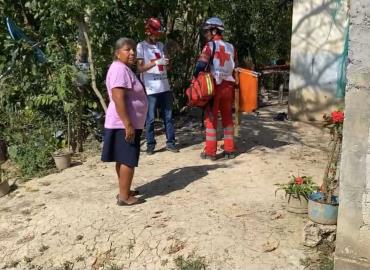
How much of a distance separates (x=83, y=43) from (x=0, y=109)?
206cm

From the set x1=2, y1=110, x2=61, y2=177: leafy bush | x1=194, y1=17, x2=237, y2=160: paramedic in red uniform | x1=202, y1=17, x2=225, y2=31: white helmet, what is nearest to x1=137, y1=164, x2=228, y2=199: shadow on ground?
x1=194, y1=17, x2=237, y2=160: paramedic in red uniform

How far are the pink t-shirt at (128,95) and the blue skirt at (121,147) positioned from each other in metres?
0.06

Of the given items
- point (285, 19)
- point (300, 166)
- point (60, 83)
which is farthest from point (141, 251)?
point (285, 19)

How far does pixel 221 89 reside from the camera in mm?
5840

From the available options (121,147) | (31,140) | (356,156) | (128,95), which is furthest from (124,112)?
(31,140)

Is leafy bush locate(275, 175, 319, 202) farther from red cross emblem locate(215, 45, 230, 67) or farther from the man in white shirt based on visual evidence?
the man in white shirt

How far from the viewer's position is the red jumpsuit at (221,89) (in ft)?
18.9

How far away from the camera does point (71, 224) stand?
4.56m

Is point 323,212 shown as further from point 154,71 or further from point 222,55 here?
point 154,71

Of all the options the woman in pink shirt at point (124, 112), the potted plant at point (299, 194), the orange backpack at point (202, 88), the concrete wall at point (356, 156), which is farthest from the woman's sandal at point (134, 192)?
the concrete wall at point (356, 156)

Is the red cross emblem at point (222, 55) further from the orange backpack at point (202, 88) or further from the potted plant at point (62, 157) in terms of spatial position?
the potted plant at point (62, 157)

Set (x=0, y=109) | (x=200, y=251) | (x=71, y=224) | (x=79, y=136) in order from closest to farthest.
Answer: (x=200, y=251) < (x=71, y=224) < (x=79, y=136) < (x=0, y=109)

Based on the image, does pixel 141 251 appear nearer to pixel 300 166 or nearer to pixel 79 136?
pixel 300 166

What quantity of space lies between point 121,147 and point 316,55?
4.49 meters
